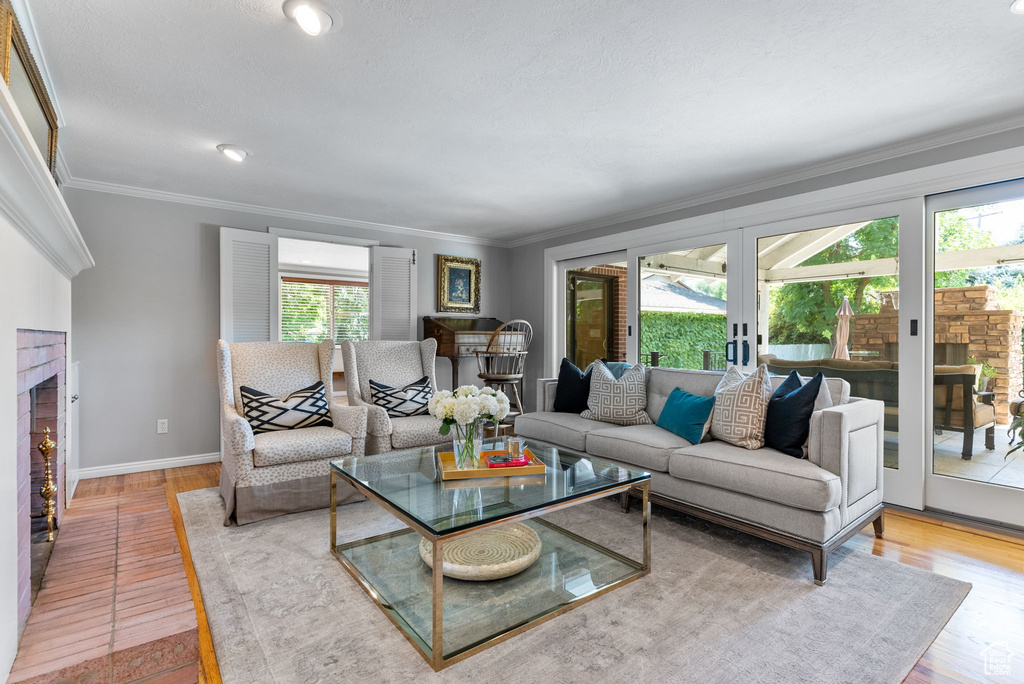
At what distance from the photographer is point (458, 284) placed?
5770mm

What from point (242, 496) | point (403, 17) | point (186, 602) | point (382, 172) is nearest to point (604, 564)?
point (186, 602)

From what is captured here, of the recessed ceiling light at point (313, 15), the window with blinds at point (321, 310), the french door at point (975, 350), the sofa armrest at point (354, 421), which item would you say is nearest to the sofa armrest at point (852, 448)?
the french door at point (975, 350)

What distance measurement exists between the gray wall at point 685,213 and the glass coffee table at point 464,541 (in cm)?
260

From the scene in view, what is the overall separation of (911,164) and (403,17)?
121 inches

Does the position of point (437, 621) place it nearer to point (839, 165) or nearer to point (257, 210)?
point (839, 165)

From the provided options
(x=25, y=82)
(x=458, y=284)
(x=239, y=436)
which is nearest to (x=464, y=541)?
(x=239, y=436)

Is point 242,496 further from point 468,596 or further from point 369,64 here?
point 369,64

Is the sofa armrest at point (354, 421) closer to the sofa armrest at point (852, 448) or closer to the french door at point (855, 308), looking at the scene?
the sofa armrest at point (852, 448)

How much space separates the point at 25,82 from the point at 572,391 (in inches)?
126

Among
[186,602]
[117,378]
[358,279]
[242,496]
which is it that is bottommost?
[186,602]

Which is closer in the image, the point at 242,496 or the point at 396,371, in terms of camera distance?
the point at 242,496

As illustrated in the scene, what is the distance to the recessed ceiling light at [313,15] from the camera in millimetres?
1759

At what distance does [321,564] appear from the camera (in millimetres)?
2275

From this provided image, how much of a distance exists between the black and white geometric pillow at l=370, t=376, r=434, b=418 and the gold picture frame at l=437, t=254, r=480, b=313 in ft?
6.40
